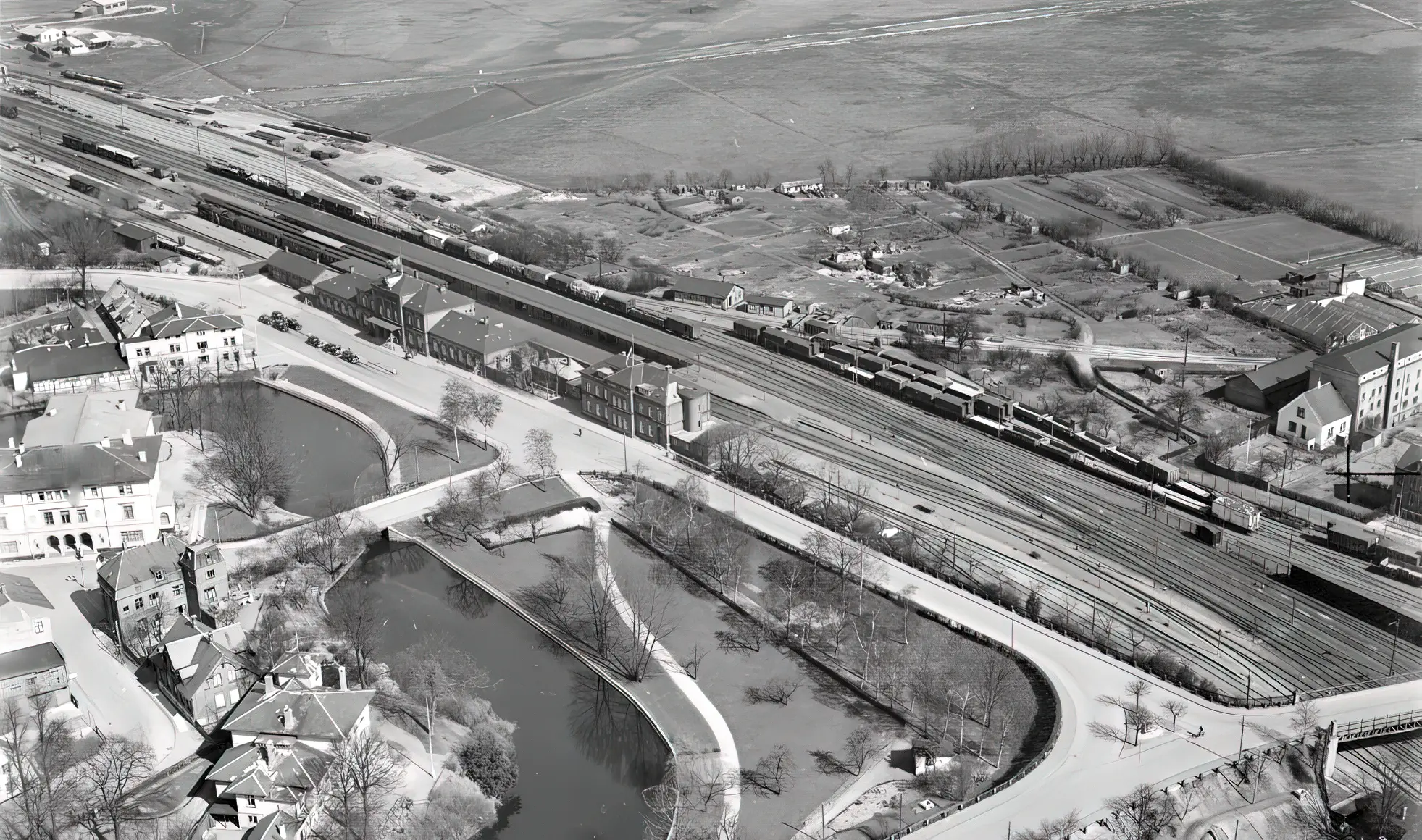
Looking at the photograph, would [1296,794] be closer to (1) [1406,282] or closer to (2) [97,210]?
(1) [1406,282]

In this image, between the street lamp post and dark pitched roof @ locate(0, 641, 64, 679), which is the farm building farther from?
dark pitched roof @ locate(0, 641, 64, 679)

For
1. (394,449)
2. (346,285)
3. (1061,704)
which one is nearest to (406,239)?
(346,285)

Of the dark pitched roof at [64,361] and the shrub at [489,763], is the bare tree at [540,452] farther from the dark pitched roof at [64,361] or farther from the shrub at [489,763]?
the dark pitched roof at [64,361]

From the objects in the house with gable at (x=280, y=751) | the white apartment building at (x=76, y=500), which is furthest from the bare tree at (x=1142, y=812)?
the white apartment building at (x=76, y=500)

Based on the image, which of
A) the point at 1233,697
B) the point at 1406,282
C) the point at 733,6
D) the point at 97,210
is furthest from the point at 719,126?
the point at 1233,697

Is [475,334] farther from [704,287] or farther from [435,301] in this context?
[704,287]

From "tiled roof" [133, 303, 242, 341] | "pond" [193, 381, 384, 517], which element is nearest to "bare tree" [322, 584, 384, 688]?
"pond" [193, 381, 384, 517]
